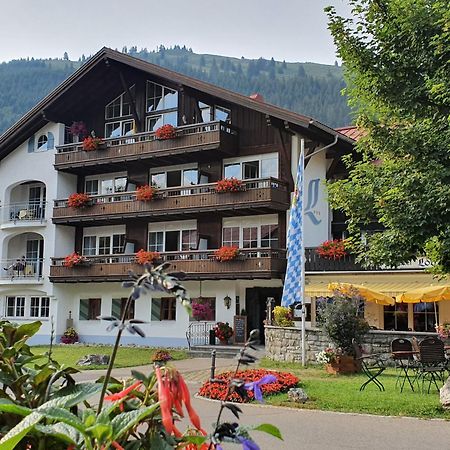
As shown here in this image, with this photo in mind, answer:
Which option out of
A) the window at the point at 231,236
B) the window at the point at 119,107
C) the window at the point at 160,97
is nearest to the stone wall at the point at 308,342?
the window at the point at 231,236

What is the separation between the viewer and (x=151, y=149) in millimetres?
31109

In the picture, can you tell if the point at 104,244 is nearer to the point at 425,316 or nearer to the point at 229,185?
the point at 229,185

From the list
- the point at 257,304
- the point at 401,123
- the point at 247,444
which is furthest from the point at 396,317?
the point at 247,444

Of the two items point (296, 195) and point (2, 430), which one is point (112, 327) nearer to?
point (2, 430)

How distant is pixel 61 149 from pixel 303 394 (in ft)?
83.5

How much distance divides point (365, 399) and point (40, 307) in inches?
1041

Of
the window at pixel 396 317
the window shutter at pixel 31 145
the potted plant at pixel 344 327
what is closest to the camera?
the potted plant at pixel 344 327

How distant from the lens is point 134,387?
2.45 m

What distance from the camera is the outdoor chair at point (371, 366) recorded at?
13839 millimetres

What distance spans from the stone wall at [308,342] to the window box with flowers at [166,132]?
11887 millimetres

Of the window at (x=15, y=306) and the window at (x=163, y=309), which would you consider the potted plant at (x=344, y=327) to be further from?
the window at (x=15, y=306)

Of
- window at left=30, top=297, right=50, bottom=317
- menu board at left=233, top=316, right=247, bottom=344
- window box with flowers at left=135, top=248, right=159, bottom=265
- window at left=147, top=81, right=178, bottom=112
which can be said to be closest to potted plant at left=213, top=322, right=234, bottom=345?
menu board at left=233, top=316, right=247, bottom=344

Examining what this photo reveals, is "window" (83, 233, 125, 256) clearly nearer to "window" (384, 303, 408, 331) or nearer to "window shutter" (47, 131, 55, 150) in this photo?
"window shutter" (47, 131, 55, 150)

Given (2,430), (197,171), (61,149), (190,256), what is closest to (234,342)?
(190,256)
